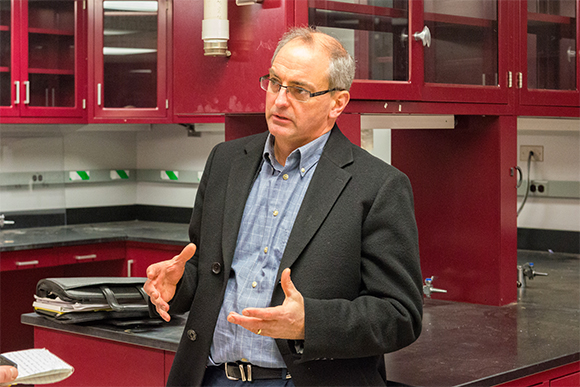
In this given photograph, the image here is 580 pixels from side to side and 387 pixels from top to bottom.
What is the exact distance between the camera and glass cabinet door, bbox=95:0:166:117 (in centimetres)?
429

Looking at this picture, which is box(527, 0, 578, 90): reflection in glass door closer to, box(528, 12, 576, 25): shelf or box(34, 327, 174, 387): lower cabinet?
box(528, 12, 576, 25): shelf

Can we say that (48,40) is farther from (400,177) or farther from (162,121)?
(400,177)

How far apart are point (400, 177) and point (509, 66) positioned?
127 cm

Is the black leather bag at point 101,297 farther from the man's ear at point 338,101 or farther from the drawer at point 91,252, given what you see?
the drawer at point 91,252

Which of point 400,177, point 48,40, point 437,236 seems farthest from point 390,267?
point 48,40

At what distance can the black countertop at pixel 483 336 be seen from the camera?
72.6 inches

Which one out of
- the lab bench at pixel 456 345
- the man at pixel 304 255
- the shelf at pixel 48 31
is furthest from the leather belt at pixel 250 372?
the shelf at pixel 48 31

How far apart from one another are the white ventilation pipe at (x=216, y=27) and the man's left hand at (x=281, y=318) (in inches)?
37.0

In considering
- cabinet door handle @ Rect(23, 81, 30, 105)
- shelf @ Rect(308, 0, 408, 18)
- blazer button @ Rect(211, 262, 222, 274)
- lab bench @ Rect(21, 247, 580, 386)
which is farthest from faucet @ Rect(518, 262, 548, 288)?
cabinet door handle @ Rect(23, 81, 30, 105)

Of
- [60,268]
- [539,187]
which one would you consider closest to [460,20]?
[539,187]

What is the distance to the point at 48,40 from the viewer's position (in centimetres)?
426

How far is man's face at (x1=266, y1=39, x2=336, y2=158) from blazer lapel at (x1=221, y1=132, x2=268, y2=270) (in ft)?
0.36

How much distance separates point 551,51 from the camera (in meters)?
2.80

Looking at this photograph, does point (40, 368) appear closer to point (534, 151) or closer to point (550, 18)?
point (550, 18)
